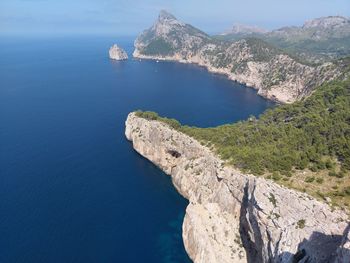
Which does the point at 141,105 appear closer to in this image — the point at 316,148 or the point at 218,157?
the point at 218,157

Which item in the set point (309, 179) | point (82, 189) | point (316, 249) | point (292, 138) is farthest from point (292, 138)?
point (82, 189)

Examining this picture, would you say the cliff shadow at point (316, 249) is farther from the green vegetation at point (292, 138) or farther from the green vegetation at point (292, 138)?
the green vegetation at point (292, 138)

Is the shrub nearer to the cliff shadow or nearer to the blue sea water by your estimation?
the cliff shadow

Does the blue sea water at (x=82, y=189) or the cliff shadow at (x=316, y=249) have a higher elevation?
the cliff shadow at (x=316, y=249)

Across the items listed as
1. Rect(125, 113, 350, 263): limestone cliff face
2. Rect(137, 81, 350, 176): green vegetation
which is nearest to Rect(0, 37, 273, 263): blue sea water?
Rect(125, 113, 350, 263): limestone cliff face

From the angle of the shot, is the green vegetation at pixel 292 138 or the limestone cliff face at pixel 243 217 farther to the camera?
the green vegetation at pixel 292 138

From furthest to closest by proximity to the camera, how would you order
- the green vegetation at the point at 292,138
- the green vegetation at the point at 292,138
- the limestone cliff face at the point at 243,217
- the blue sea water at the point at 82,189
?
the green vegetation at the point at 292,138, the green vegetation at the point at 292,138, the blue sea water at the point at 82,189, the limestone cliff face at the point at 243,217

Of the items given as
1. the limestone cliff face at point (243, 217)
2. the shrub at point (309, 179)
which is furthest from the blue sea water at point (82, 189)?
the shrub at point (309, 179)

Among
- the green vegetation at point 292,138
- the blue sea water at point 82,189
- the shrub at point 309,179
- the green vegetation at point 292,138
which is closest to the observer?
the shrub at point 309,179

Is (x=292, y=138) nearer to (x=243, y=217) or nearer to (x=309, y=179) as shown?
(x=309, y=179)
